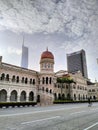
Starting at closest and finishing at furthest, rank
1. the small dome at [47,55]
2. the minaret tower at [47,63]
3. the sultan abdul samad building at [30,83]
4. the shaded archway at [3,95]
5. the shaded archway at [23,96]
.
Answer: the shaded archway at [3,95] → the sultan abdul samad building at [30,83] → the shaded archway at [23,96] → the minaret tower at [47,63] → the small dome at [47,55]

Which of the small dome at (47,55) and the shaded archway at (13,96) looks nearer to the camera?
the shaded archway at (13,96)

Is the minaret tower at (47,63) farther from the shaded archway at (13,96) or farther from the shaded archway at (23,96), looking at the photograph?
the shaded archway at (13,96)

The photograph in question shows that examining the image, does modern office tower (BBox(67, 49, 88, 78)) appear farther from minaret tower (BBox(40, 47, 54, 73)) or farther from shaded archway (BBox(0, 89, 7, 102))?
shaded archway (BBox(0, 89, 7, 102))

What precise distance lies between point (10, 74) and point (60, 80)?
19848mm

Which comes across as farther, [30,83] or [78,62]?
[78,62]

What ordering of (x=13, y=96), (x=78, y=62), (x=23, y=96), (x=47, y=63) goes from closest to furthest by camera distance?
(x=13, y=96) → (x=23, y=96) → (x=47, y=63) → (x=78, y=62)

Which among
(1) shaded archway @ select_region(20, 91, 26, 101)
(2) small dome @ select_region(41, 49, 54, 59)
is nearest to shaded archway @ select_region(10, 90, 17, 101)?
(1) shaded archway @ select_region(20, 91, 26, 101)

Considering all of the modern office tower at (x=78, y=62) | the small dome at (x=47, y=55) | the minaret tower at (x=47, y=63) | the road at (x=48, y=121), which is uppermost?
the modern office tower at (x=78, y=62)

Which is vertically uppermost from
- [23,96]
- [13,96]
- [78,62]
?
[78,62]

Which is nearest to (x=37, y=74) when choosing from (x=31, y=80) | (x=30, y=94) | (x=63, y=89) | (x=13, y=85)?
(x=31, y=80)

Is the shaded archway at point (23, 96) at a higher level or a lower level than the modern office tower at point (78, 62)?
lower

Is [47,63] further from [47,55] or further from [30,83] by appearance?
[30,83]

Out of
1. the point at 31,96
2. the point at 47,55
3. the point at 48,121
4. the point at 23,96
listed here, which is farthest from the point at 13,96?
the point at 48,121

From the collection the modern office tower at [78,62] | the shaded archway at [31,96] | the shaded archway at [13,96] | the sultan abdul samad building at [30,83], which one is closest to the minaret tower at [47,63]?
the sultan abdul samad building at [30,83]
